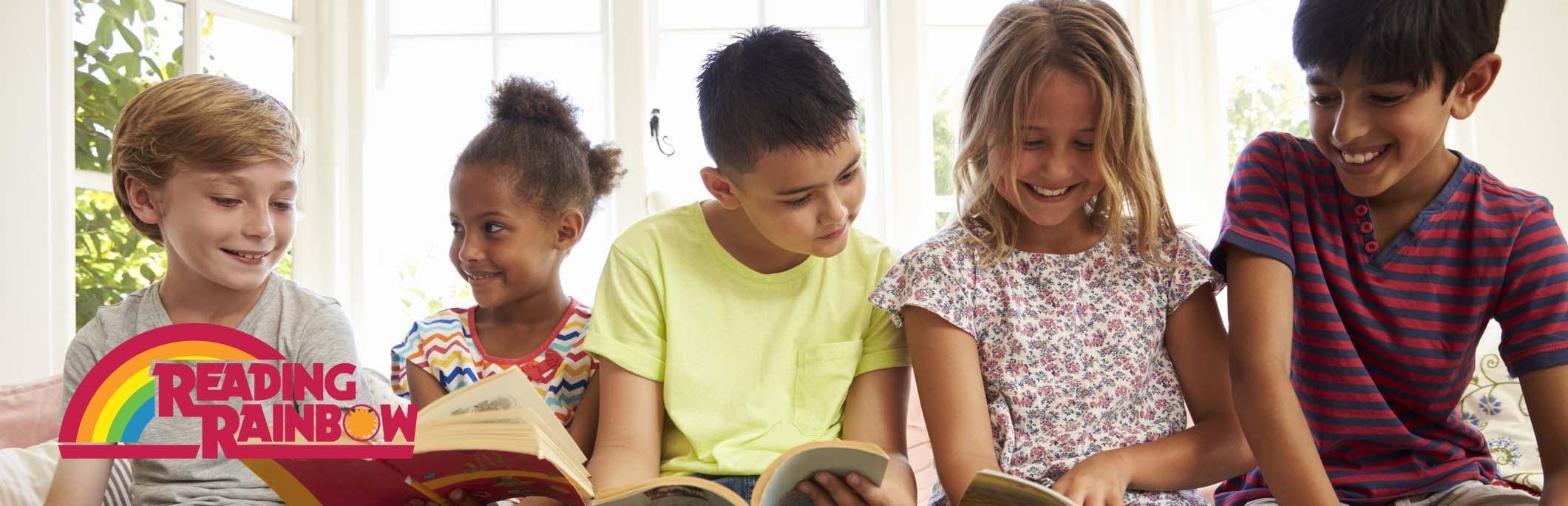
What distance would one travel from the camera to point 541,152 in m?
1.59

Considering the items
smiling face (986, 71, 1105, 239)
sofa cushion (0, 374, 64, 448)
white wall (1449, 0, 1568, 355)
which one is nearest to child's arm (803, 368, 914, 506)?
smiling face (986, 71, 1105, 239)

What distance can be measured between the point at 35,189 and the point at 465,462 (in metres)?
1.97

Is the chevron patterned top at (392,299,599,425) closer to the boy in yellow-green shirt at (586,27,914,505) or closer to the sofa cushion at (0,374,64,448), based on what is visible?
the boy in yellow-green shirt at (586,27,914,505)

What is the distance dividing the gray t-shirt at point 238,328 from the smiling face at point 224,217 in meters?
0.06

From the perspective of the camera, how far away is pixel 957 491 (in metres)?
1.19

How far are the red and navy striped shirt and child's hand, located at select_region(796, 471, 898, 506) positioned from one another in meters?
0.49

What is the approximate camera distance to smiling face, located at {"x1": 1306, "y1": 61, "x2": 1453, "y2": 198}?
1.16m

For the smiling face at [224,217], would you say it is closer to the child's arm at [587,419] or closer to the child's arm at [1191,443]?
the child's arm at [587,419]

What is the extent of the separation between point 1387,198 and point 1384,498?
0.34 m

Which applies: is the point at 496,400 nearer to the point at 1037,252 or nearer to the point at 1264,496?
the point at 1037,252

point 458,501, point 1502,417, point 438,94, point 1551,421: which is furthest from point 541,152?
point 438,94

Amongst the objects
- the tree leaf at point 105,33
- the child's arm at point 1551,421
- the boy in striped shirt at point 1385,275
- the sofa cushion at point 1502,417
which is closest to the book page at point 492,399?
Answer: the boy in striped shirt at point 1385,275

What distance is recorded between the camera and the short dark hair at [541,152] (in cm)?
156

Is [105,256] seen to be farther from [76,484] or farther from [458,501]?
[458,501]
